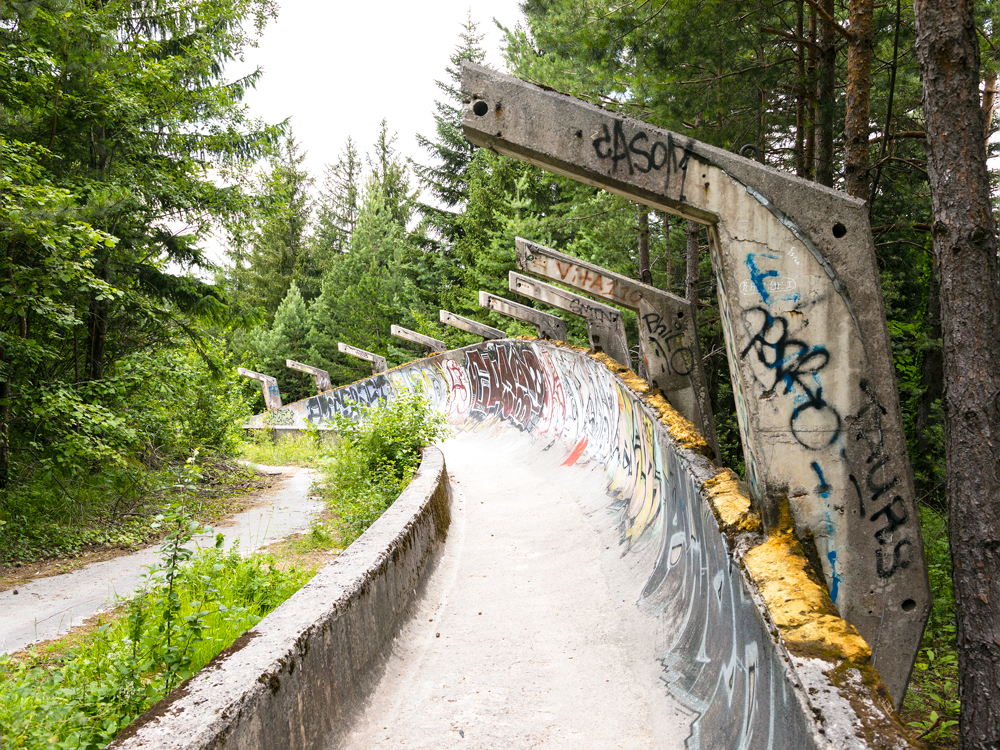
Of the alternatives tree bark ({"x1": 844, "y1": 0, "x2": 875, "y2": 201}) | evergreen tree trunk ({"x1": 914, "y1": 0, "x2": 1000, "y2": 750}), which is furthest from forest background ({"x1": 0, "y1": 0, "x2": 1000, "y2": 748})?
evergreen tree trunk ({"x1": 914, "y1": 0, "x2": 1000, "y2": 750})

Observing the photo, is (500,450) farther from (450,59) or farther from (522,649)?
(450,59)

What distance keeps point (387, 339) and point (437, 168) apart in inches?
357

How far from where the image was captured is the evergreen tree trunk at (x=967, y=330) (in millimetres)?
2932

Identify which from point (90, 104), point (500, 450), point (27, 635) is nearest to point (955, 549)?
point (27, 635)

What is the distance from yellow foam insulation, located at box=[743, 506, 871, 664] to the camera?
82.8 inches

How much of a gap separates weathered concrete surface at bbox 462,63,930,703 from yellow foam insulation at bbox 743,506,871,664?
286 millimetres

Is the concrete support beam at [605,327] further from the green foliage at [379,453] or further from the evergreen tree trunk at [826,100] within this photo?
the evergreen tree trunk at [826,100]

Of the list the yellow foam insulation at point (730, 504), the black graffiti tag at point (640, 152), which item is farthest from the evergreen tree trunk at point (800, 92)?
the yellow foam insulation at point (730, 504)

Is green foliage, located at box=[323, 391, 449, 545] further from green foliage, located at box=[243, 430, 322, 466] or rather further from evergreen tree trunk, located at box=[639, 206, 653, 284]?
green foliage, located at box=[243, 430, 322, 466]

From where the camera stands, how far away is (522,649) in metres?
3.70

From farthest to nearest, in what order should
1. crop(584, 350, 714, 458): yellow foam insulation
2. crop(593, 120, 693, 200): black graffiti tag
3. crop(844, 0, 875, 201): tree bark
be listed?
crop(844, 0, 875, 201): tree bark
crop(584, 350, 714, 458): yellow foam insulation
crop(593, 120, 693, 200): black graffiti tag

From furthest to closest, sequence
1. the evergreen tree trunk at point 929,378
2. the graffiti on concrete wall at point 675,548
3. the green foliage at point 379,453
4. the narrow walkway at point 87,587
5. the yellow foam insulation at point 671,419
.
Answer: the evergreen tree trunk at point 929,378 → the green foliage at point 379,453 → the narrow walkway at point 87,587 → the yellow foam insulation at point 671,419 → the graffiti on concrete wall at point 675,548

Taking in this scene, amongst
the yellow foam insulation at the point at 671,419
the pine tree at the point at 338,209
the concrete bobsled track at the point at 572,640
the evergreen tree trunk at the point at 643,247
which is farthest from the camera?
the pine tree at the point at 338,209

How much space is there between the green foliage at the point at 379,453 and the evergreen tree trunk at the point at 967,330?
4994mm
